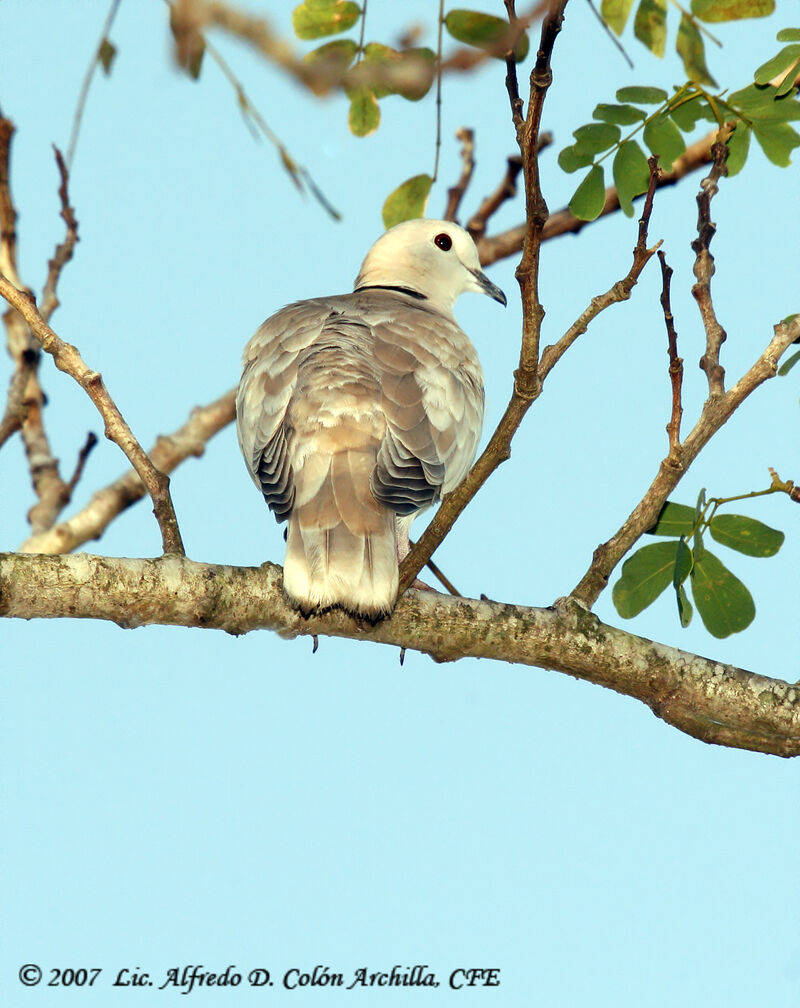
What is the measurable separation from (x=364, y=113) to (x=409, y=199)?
1.00 ft

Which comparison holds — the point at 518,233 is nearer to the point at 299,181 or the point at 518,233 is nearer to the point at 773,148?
the point at 773,148

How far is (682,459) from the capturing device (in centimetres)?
328

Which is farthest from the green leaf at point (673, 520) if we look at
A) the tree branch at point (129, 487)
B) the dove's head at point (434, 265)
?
the dove's head at point (434, 265)

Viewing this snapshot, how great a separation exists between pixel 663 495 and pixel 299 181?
1.23 metres

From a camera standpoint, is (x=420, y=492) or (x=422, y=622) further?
(x=420, y=492)

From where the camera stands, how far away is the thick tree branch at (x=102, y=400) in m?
3.17

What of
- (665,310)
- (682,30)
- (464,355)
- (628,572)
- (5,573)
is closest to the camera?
(5,573)

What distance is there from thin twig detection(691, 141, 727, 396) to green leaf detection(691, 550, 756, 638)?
487mm

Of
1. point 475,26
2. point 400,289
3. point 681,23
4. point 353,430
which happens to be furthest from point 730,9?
point 400,289

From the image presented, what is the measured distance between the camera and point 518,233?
18.7ft

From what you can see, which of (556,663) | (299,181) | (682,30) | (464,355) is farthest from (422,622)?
(682,30)

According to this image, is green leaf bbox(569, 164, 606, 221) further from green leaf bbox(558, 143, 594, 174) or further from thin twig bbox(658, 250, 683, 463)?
thin twig bbox(658, 250, 683, 463)

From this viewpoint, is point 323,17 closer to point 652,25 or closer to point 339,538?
point 652,25

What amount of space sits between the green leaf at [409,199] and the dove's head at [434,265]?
1.57 metres
